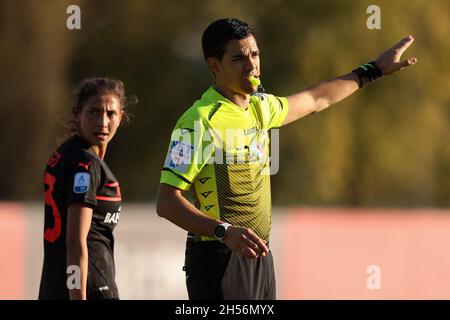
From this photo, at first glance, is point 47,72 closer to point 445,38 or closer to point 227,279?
point 445,38

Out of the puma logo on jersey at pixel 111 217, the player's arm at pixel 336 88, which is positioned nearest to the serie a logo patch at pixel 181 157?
the puma logo on jersey at pixel 111 217

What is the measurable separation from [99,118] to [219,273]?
3.51 feet

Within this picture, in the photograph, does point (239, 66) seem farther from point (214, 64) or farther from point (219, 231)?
point (219, 231)

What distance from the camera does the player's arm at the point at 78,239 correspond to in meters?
5.17

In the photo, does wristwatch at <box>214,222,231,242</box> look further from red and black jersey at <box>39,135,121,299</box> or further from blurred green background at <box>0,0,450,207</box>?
blurred green background at <box>0,0,450,207</box>

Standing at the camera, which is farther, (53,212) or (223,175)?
(53,212)

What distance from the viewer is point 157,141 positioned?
21.7 metres

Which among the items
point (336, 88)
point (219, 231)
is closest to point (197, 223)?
point (219, 231)

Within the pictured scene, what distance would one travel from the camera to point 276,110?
5500mm

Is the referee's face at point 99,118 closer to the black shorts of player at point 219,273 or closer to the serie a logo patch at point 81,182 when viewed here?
the serie a logo patch at point 81,182

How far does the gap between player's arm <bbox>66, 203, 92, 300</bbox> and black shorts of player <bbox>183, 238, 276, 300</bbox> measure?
50cm

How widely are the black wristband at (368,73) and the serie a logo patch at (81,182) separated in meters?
1.60

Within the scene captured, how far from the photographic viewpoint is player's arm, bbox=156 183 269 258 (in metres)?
4.69
